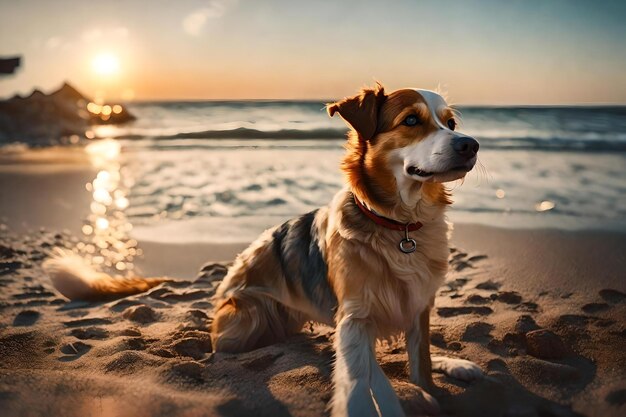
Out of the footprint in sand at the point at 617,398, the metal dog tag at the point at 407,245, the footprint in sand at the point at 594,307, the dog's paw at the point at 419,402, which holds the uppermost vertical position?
the metal dog tag at the point at 407,245

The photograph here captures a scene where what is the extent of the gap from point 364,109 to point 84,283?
261 centimetres

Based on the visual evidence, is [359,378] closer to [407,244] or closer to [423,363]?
[423,363]

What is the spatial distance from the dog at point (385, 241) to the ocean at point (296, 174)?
0.32 meters

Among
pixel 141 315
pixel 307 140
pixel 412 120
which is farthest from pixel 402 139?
pixel 307 140

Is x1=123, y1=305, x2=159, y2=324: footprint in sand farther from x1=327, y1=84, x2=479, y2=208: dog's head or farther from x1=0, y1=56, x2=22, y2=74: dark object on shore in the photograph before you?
x1=0, y1=56, x2=22, y2=74: dark object on shore

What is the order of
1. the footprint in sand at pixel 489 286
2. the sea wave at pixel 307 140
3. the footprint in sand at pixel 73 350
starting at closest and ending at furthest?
the footprint in sand at pixel 73 350 → the footprint in sand at pixel 489 286 → the sea wave at pixel 307 140

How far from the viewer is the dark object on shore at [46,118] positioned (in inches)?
592

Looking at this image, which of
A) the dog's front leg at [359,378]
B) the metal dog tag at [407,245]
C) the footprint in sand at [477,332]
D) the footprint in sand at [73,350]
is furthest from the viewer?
the footprint in sand at [477,332]

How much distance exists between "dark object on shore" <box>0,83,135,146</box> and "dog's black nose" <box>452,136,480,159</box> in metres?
13.2

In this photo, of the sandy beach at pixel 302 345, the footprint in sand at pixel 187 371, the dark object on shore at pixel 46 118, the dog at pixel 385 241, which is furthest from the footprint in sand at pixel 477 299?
the dark object on shore at pixel 46 118

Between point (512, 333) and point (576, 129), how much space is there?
1583 centimetres

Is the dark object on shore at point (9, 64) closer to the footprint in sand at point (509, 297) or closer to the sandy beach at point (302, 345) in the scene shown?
the sandy beach at point (302, 345)

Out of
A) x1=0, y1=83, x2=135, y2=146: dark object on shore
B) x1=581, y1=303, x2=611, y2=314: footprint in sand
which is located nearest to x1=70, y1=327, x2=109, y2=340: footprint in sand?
x1=581, y1=303, x2=611, y2=314: footprint in sand

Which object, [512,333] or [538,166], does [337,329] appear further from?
[538,166]
